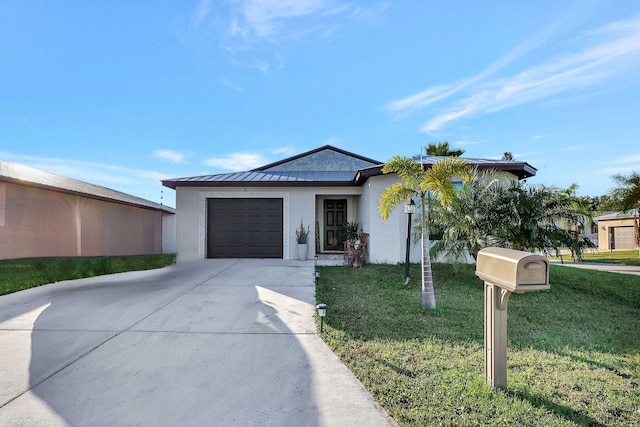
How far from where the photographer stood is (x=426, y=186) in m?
5.42

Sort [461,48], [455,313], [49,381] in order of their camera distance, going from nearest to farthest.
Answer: [49,381], [455,313], [461,48]

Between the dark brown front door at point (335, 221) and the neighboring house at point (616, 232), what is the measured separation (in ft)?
76.0

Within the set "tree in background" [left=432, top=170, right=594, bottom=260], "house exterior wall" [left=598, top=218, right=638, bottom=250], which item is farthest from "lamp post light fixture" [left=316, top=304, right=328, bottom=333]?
"house exterior wall" [left=598, top=218, right=638, bottom=250]

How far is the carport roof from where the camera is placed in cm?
947

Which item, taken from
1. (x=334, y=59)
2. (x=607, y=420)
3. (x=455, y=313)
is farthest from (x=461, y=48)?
(x=607, y=420)

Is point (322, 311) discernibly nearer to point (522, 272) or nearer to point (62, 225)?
point (522, 272)

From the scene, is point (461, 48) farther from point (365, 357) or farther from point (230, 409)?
point (230, 409)

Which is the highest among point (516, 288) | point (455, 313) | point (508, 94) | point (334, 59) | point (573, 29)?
point (334, 59)

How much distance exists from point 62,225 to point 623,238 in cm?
3508

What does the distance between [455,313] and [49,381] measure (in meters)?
5.39

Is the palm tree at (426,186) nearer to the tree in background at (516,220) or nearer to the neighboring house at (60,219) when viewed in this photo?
the tree in background at (516,220)

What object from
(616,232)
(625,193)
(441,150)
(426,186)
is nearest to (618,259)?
(625,193)

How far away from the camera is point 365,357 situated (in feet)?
10.6

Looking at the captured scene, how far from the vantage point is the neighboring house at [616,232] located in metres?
22.2
